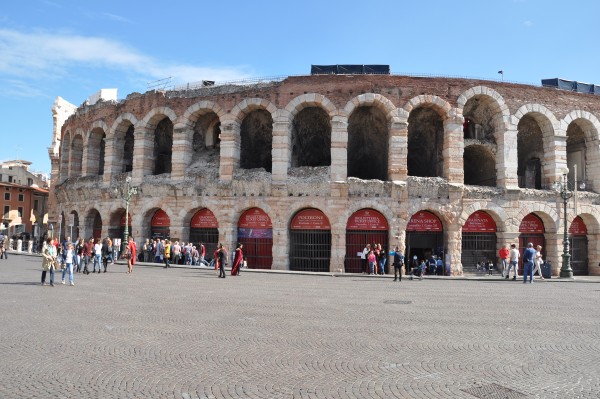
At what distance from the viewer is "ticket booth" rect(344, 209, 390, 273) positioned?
24906 mm

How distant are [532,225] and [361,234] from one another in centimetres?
1054

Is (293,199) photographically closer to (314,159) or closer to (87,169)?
(314,159)

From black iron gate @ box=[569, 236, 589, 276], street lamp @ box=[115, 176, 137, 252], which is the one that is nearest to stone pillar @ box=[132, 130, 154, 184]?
street lamp @ box=[115, 176, 137, 252]

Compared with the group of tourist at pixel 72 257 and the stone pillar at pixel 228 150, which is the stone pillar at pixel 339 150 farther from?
the group of tourist at pixel 72 257

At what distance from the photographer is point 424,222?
994 inches

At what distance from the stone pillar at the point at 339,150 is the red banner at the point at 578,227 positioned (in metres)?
14.6

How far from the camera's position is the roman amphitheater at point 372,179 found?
24.7m

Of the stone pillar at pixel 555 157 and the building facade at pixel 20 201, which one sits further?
the building facade at pixel 20 201

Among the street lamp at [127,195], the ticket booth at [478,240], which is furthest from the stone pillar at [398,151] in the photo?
the street lamp at [127,195]

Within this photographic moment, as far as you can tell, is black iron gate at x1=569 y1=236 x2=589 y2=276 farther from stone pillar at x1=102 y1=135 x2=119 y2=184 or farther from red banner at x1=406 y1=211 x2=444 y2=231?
stone pillar at x1=102 y1=135 x2=119 y2=184

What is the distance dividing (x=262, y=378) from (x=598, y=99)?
2989 cm

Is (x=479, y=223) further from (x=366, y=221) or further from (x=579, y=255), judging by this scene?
(x=579, y=255)

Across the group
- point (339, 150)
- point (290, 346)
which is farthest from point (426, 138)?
point (290, 346)

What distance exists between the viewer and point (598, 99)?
27109 millimetres
